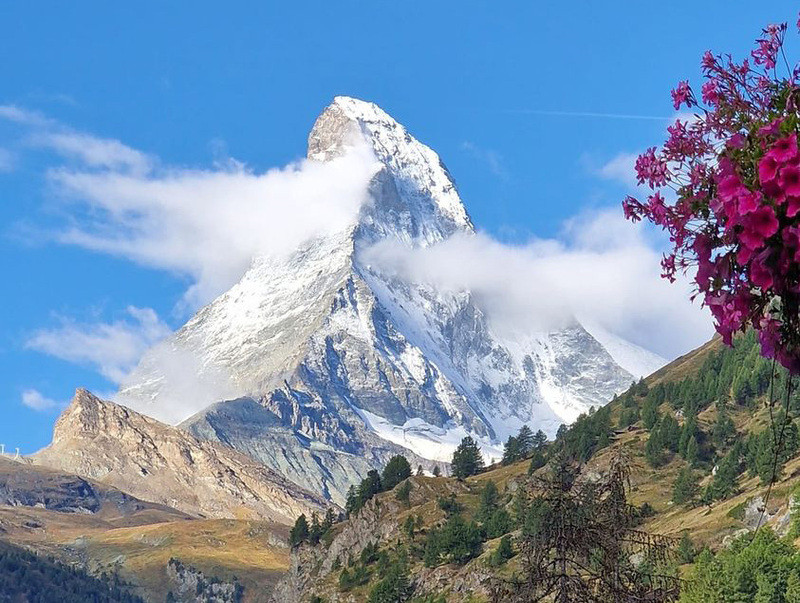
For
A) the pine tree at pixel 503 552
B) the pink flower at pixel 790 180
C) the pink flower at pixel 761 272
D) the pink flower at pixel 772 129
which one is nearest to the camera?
the pink flower at pixel 790 180

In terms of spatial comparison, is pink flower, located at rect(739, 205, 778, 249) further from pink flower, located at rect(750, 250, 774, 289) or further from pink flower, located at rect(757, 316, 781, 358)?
pink flower, located at rect(757, 316, 781, 358)

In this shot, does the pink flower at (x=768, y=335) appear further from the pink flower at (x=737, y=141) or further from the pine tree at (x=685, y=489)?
the pine tree at (x=685, y=489)

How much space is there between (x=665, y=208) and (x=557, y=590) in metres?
14.6

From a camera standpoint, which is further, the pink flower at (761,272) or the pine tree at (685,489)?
the pine tree at (685,489)

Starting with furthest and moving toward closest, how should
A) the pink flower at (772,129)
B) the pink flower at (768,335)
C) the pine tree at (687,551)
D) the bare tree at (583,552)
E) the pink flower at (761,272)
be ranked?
the pine tree at (687,551) < the bare tree at (583,552) < the pink flower at (768,335) < the pink flower at (772,129) < the pink flower at (761,272)

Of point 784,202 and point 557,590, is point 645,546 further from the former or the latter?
point 784,202

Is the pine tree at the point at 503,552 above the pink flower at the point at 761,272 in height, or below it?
above

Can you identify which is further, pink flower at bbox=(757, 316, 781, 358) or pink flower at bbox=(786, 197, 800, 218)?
pink flower at bbox=(757, 316, 781, 358)

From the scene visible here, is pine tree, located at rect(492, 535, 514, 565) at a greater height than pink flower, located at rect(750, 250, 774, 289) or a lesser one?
greater

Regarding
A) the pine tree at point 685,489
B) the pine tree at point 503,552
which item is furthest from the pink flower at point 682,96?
the pine tree at point 685,489

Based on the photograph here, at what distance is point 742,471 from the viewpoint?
595ft

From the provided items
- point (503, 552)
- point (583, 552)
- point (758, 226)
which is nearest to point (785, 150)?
point (758, 226)

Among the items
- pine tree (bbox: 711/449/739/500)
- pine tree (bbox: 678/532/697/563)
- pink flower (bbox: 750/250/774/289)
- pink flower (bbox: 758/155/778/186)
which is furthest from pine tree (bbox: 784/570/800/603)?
pink flower (bbox: 758/155/778/186)

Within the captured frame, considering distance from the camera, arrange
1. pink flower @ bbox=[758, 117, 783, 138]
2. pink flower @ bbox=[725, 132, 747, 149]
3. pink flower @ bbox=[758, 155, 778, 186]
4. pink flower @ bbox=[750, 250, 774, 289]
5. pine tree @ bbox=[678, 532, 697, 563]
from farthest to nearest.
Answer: pine tree @ bbox=[678, 532, 697, 563]
pink flower @ bbox=[725, 132, 747, 149]
pink flower @ bbox=[758, 117, 783, 138]
pink flower @ bbox=[750, 250, 774, 289]
pink flower @ bbox=[758, 155, 778, 186]
